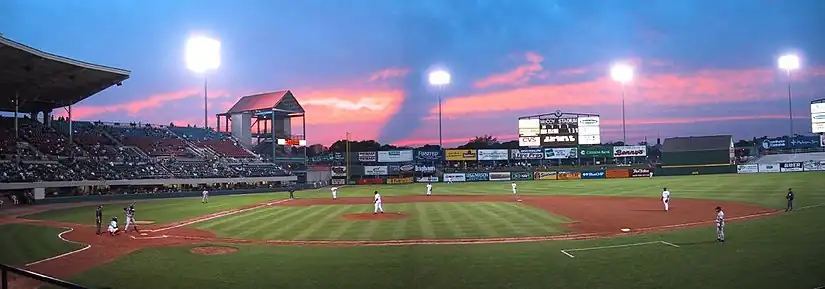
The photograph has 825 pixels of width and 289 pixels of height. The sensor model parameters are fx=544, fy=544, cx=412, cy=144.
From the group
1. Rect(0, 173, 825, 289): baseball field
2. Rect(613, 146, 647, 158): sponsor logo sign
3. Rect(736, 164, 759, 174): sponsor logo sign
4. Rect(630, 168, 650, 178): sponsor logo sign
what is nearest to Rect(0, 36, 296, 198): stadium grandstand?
Rect(0, 173, 825, 289): baseball field

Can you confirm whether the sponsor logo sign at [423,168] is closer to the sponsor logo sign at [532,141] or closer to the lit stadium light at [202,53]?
the sponsor logo sign at [532,141]

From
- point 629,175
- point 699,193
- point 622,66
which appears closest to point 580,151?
point 629,175

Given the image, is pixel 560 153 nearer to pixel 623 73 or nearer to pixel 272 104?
pixel 623 73

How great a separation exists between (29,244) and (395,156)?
6873 centimetres

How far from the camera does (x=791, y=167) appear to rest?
7288 centimetres

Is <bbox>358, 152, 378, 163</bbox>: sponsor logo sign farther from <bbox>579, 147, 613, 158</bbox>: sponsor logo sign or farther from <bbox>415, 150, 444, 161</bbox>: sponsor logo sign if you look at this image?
<bbox>579, 147, 613, 158</bbox>: sponsor logo sign

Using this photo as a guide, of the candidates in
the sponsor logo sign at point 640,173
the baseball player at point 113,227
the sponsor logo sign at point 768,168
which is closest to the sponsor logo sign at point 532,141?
the sponsor logo sign at point 640,173

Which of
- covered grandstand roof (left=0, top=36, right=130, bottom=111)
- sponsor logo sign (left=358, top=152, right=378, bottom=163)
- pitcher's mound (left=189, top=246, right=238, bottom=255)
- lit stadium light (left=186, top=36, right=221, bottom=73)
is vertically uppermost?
lit stadium light (left=186, top=36, right=221, bottom=73)

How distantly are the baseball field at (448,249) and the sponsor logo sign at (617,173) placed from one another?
155ft

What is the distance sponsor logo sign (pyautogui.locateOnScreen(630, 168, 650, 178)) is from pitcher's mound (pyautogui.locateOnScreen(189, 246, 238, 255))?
71070 mm

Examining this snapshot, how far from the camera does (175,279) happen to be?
14797 millimetres

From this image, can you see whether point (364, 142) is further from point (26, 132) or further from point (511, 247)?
point (511, 247)

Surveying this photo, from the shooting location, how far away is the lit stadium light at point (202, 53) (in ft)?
206

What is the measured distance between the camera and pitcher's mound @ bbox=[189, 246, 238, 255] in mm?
19297
